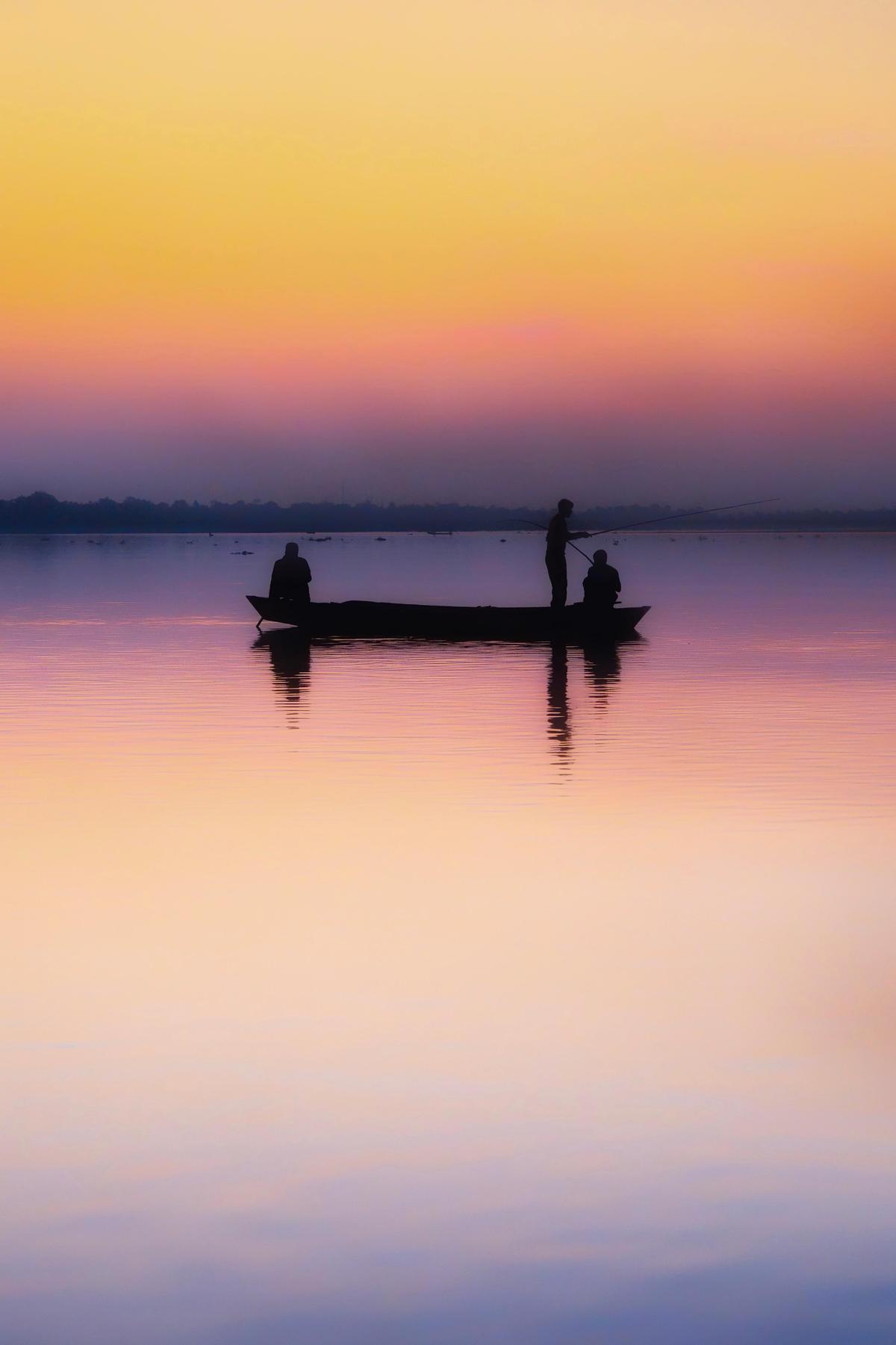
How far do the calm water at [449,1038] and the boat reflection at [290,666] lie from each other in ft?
9.20

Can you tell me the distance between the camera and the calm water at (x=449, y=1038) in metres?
4.86

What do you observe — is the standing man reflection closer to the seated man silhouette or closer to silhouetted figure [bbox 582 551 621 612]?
silhouetted figure [bbox 582 551 621 612]

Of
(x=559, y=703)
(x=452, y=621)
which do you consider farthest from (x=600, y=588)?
(x=559, y=703)

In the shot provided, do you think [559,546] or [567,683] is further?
[559,546]

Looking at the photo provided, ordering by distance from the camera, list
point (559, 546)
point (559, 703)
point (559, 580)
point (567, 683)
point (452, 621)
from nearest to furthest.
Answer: point (559, 703) → point (567, 683) → point (559, 546) → point (559, 580) → point (452, 621)

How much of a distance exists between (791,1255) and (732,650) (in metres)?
24.8

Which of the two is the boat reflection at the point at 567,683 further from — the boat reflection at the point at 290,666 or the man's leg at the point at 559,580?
the boat reflection at the point at 290,666

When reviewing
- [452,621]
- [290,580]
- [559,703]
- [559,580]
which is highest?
[559,580]

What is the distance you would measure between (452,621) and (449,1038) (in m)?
24.3

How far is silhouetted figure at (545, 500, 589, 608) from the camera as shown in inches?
1112

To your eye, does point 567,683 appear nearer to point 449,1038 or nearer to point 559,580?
point 559,580

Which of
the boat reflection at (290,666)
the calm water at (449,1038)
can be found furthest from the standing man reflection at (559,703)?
the boat reflection at (290,666)

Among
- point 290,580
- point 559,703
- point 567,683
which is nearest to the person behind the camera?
point 559,703

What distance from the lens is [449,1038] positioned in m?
7.08
